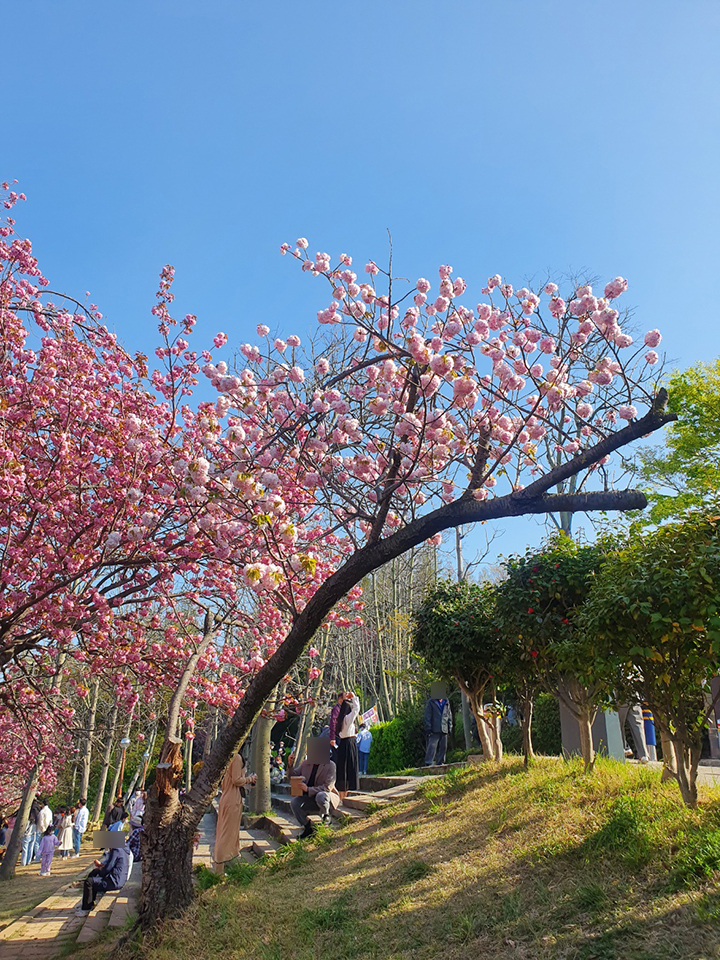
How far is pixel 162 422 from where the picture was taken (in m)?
8.04

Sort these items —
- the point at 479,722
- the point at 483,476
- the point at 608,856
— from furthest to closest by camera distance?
the point at 479,722
the point at 483,476
the point at 608,856

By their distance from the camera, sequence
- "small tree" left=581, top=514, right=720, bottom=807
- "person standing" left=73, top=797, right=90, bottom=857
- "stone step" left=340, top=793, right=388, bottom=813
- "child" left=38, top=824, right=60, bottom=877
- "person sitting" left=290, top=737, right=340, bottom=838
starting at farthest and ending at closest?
"person standing" left=73, top=797, right=90, bottom=857, "child" left=38, top=824, right=60, bottom=877, "person sitting" left=290, top=737, right=340, bottom=838, "stone step" left=340, top=793, right=388, bottom=813, "small tree" left=581, top=514, right=720, bottom=807

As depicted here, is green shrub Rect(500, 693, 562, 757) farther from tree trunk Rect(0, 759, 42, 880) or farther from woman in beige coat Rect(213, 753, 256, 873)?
tree trunk Rect(0, 759, 42, 880)

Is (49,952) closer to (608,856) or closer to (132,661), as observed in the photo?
(132,661)

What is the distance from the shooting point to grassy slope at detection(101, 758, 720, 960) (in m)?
3.91

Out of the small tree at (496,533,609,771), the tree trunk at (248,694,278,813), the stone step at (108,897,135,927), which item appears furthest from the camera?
the tree trunk at (248,694,278,813)

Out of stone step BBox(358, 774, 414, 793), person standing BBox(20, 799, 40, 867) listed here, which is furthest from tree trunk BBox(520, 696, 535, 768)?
person standing BBox(20, 799, 40, 867)

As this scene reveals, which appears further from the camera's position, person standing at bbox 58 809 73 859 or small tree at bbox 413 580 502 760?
person standing at bbox 58 809 73 859

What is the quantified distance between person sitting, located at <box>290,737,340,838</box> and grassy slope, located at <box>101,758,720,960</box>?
1.67m

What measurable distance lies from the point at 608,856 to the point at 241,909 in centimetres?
336

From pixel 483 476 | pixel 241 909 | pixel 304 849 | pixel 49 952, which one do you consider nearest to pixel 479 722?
pixel 304 849

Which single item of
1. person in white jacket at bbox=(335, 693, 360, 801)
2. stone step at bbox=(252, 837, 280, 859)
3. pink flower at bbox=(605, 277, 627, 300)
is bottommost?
stone step at bbox=(252, 837, 280, 859)

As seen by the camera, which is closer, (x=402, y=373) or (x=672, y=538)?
(x=672, y=538)

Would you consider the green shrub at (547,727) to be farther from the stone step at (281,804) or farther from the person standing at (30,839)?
the person standing at (30,839)
